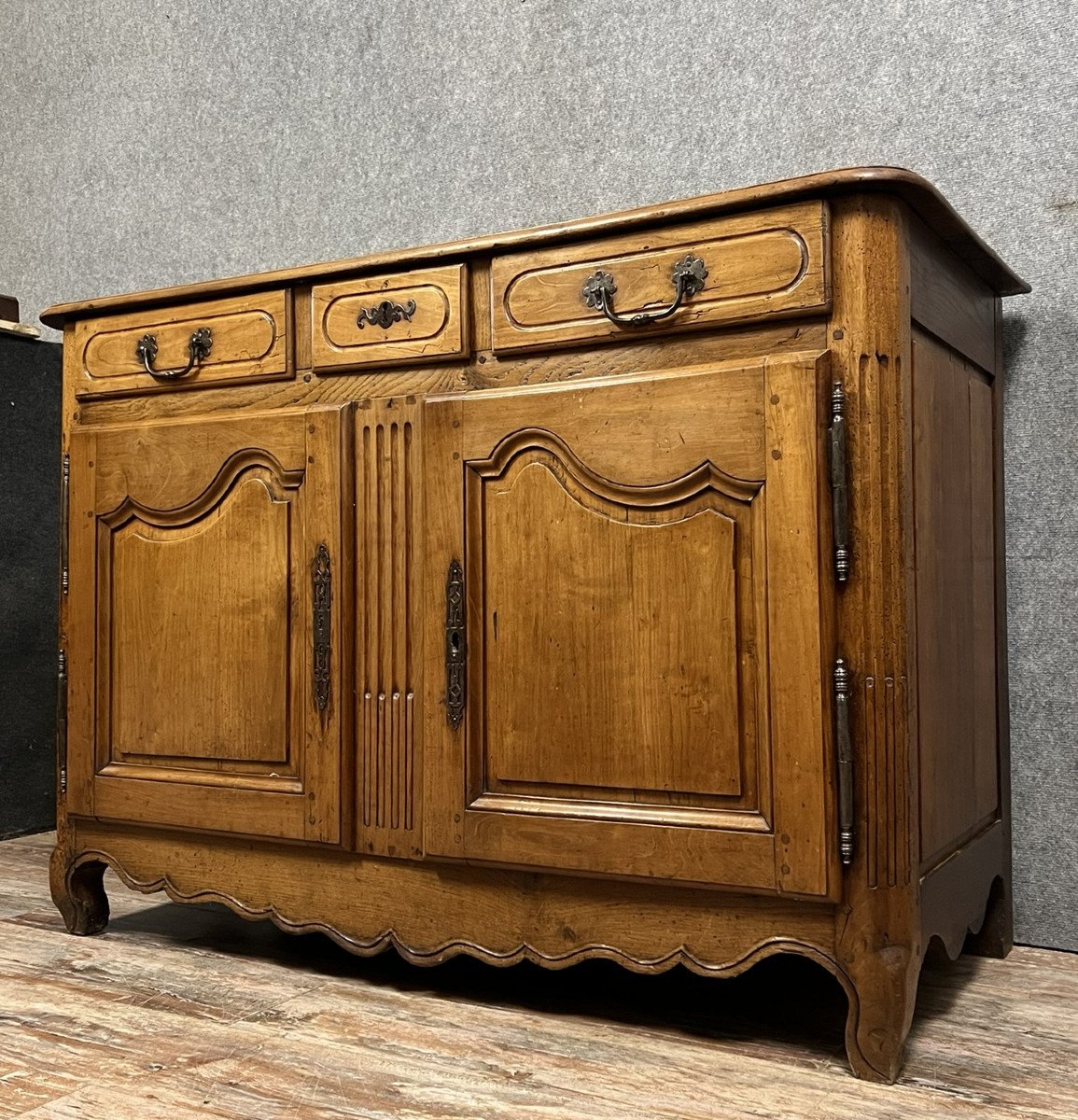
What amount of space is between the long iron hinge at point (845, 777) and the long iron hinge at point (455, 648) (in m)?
0.46

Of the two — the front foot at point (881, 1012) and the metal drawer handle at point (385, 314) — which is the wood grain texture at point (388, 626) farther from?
the front foot at point (881, 1012)

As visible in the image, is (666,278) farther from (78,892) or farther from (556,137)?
(78,892)

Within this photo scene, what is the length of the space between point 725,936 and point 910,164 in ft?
3.90

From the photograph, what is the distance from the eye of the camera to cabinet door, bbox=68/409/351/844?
157cm

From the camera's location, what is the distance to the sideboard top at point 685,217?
127 cm

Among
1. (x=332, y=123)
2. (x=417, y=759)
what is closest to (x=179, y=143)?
(x=332, y=123)

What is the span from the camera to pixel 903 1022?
1234 mm

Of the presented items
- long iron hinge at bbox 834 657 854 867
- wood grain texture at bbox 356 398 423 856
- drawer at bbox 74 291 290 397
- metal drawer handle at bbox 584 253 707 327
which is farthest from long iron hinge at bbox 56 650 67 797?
long iron hinge at bbox 834 657 854 867

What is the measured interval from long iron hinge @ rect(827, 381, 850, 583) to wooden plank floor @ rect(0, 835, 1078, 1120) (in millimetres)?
537

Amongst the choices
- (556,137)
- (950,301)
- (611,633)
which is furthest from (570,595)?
(556,137)

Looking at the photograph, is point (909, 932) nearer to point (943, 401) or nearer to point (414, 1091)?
point (414, 1091)

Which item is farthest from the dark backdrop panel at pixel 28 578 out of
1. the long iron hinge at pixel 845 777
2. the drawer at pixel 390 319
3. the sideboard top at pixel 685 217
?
the long iron hinge at pixel 845 777

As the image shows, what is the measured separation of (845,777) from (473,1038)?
1.72 ft

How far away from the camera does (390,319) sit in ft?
5.13
